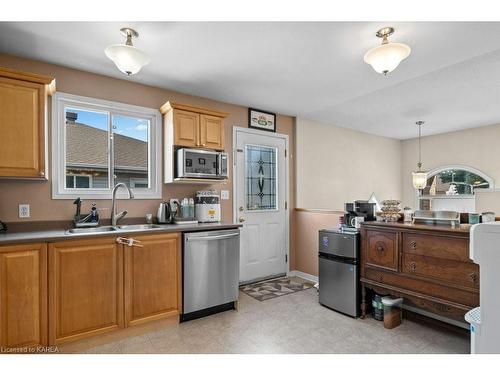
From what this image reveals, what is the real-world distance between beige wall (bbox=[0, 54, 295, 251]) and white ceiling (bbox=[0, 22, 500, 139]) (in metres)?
0.10

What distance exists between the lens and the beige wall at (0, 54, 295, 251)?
252cm

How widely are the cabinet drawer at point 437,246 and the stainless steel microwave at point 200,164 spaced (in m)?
2.02

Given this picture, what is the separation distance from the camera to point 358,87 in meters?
3.36

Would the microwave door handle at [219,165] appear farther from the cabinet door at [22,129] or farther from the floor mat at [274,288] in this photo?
the cabinet door at [22,129]

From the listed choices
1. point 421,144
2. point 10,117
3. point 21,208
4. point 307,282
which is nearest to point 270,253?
point 307,282

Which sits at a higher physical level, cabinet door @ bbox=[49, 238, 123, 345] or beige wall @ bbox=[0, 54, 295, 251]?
beige wall @ bbox=[0, 54, 295, 251]

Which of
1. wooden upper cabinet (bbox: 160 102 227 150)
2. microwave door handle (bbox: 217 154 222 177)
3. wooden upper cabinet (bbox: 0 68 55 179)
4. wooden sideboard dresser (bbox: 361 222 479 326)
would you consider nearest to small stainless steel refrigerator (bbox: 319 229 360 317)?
wooden sideboard dresser (bbox: 361 222 479 326)

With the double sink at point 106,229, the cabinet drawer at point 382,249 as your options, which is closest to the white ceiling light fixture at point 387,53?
the cabinet drawer at point 382,249

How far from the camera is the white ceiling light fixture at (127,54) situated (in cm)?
204

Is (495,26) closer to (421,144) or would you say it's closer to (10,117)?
(10,117)

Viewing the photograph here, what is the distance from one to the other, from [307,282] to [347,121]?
2833 millimetres

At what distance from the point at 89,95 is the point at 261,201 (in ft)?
8.16

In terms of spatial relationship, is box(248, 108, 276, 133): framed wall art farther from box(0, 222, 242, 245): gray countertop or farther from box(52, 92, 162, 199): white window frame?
box(0, 222, 242, 245): gray countertop
